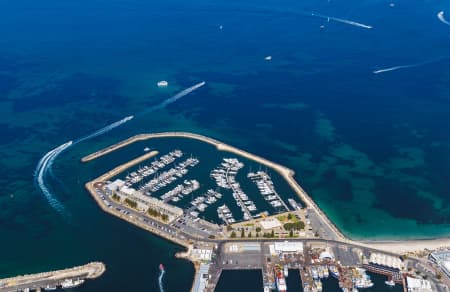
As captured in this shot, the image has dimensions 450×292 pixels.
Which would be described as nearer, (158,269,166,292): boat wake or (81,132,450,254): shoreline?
(158,269,166,292): boat wake

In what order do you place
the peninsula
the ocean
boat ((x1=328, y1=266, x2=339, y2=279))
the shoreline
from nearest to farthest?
boat ((x1=328, y1=266, x2=339, y2=279))
the peninsula
the shoreline
the ocean

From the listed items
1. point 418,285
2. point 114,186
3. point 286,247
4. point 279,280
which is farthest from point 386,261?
point 114,186

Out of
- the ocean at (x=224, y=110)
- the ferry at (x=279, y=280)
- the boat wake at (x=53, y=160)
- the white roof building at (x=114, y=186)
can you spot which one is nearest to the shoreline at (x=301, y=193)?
the ocean at (x=224, y=110)

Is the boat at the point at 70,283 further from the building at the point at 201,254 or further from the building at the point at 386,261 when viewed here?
the building at the point at 386,261

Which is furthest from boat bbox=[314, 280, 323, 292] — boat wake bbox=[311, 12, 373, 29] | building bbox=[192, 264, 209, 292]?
boat wake bbox=[311, 12, 373, 29]

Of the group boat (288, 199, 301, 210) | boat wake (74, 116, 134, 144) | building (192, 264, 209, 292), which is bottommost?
building (192, 264, 209, 292)

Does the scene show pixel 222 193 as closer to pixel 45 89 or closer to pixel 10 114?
pixel 10 114

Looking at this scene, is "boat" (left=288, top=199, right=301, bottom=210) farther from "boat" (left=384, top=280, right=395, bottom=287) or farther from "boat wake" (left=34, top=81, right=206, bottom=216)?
"boat wake" (left=34, top=81, right=206, bottom=216)
